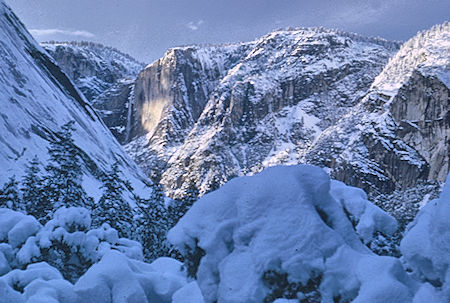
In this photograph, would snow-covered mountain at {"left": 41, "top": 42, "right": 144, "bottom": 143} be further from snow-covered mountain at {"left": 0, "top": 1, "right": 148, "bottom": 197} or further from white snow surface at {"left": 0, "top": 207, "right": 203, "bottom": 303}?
white snow surface at {"left": 0, "top": 207, "right": 203, "bottom": 303}

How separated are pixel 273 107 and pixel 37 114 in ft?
396

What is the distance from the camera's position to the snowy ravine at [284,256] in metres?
4.41

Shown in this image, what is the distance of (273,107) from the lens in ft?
535

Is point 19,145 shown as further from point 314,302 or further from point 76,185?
point 314,302

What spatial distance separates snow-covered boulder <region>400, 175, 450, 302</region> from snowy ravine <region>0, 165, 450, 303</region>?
1 centimetres

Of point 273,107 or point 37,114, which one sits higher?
point 273,107

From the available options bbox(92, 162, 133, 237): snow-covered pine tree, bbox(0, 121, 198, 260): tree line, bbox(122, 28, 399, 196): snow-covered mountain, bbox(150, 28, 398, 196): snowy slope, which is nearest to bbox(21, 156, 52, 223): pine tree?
bbox(0, 121, 198, 260): tree line

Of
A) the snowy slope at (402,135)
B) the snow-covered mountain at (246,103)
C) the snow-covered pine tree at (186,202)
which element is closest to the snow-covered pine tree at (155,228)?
the snow-covered pine tree at (186,202)

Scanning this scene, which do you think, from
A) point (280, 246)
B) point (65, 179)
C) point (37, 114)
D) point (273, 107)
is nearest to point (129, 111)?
point (273, 107)

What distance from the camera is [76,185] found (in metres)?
22.3

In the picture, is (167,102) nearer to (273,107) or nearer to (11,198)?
(273,107)

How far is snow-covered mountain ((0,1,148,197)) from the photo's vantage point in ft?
139

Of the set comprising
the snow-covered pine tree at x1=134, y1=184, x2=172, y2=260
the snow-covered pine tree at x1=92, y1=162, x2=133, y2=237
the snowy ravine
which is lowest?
the snow-covered pine tree at x1=134, y1=184, x2=172, y2=260

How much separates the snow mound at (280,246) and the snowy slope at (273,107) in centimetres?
12272
